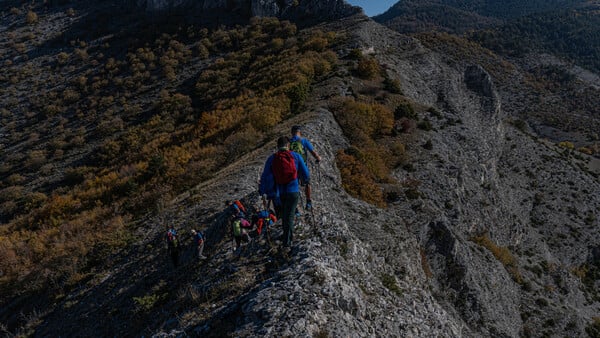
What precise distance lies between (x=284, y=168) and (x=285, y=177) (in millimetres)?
210

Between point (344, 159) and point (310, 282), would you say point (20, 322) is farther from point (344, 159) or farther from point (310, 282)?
point (344, 159)

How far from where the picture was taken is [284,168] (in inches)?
307

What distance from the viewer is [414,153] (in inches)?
1212

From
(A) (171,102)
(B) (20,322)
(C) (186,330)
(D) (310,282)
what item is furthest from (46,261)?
(A) (171,102)

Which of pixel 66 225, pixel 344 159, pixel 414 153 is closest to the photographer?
pixel 66 225

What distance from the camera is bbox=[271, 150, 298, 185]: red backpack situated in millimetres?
7805

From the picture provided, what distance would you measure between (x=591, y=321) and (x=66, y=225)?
50.7 meters

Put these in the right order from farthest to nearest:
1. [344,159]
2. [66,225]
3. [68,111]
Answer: [68,111], [344,159], [66,225]

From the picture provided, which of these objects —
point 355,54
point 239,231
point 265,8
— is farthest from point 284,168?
point 265,8

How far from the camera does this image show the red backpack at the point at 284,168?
7805mm

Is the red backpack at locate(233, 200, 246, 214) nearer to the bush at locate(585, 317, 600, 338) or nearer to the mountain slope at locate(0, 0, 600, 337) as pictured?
the mountain slope at locate(0, 0, 600, 337)

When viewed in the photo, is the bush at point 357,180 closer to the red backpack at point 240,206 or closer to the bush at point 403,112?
the red backpack at point 240,206

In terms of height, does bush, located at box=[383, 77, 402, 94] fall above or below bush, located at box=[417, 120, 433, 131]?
above

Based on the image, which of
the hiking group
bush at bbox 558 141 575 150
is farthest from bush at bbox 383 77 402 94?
bush at bbox 558 141 575 150
